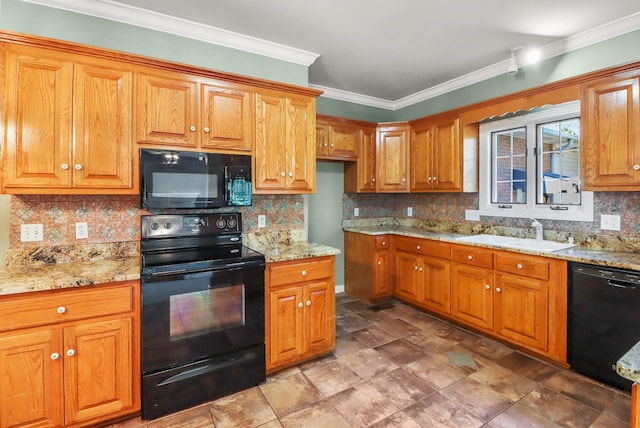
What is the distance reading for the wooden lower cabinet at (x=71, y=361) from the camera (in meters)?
1.61

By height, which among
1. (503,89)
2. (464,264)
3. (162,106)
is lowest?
(464,264)

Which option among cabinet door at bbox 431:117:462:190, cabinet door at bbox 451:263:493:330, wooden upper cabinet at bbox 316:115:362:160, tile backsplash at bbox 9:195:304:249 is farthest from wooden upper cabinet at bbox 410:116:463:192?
tile backsplash at bbox 9:195:304:249

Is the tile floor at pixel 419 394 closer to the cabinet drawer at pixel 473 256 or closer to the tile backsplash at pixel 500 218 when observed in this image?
the cabinet drawer at pixel 473 256

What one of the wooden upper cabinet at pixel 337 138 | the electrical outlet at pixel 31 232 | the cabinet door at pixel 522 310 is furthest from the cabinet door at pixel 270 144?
the cabinet door at pixel 522 310

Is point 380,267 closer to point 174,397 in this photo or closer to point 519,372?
point 519,372

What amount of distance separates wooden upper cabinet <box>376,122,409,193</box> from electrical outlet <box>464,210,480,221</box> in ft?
2.50

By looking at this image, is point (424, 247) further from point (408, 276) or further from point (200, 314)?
point (200, 314)

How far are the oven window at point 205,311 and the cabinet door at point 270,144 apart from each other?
0.89 meters

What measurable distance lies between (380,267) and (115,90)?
3.16 m

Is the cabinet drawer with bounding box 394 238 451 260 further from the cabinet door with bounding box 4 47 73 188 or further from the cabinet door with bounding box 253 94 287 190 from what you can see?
the cabinet door with bounding box 4 47 73 188

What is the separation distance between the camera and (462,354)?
2689 millimetres

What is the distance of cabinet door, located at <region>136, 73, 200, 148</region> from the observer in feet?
7.02

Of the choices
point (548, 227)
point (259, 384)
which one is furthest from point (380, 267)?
point (259, 384)

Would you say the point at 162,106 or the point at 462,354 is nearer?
the point at 162,106
